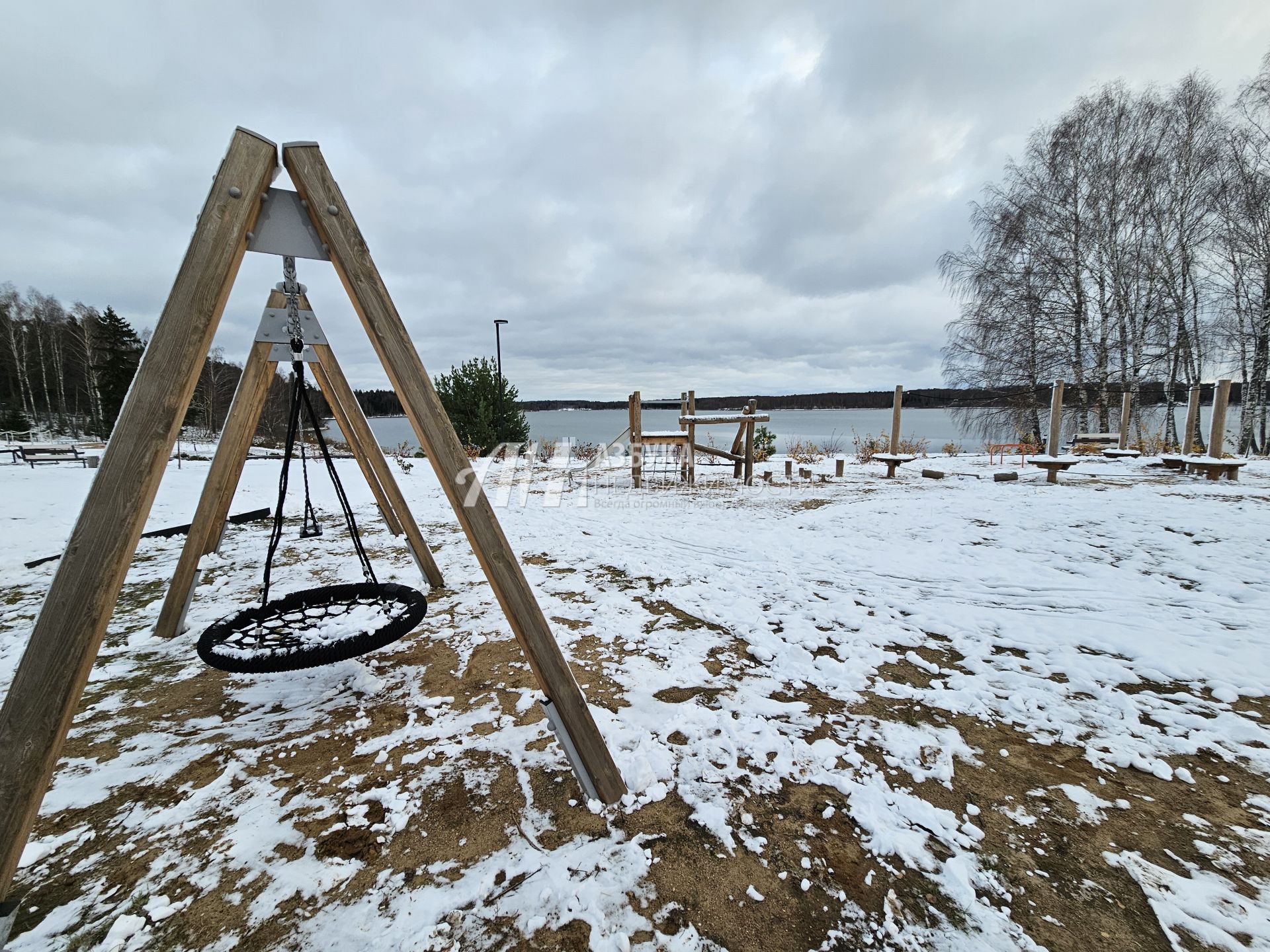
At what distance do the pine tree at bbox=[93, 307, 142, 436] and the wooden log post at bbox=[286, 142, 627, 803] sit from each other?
1123 inches

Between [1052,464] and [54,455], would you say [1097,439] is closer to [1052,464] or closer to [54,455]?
[1052,464]

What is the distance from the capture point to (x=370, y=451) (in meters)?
3.38

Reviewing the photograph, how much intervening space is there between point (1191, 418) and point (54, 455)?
80.2 feet

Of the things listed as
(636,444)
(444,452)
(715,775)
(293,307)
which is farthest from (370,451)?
(636,444)

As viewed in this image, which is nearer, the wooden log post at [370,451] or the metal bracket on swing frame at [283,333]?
the metal bracket on swing frame at [283,333]

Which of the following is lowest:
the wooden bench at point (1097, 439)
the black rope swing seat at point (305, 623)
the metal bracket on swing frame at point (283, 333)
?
the black rope swing seat at point (305, 623)

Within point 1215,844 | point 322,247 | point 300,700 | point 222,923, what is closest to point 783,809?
point 1215,844

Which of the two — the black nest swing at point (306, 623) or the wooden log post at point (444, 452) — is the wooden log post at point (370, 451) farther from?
the wooden log post at point (444, 452)

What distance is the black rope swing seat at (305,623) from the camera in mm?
1896

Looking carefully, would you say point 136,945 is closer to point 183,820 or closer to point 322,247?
point 183,820

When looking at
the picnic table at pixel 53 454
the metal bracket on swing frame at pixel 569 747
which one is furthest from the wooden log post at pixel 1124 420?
the picnic table at pixel 53 454

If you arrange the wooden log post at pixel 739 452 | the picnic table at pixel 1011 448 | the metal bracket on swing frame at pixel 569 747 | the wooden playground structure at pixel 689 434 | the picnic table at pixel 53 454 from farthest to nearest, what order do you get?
the picnic table at pixel 1011 448 < the picnic table at pixel 53 454 < the wooden log post at pixel 739 452 < the wooden playground structure at pixel 689 434 < the metal bracket on swing frame at pixel 569 747

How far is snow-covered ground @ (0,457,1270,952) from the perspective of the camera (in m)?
1.28

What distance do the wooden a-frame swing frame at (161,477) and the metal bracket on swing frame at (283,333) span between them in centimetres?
114
